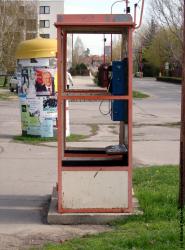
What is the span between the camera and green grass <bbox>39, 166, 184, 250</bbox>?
5.62 m

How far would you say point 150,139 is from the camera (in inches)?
634

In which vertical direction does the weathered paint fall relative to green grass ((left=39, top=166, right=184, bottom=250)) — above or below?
above

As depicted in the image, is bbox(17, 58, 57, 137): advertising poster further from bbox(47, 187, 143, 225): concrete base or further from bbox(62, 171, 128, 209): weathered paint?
bbox(47, 187, 143, 225): concrete base

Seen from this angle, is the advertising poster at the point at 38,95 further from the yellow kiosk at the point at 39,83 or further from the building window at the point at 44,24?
the building window at the point at 44,24

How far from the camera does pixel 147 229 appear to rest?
6.20m

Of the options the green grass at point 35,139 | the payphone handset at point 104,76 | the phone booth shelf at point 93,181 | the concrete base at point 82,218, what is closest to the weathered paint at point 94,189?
the phone booth shelf at point 93,181

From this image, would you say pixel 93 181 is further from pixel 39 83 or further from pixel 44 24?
pixel 44 24

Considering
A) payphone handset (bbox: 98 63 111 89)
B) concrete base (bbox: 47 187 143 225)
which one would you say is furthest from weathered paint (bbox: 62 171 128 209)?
payphone handset (bbox: 98 63 111 89)

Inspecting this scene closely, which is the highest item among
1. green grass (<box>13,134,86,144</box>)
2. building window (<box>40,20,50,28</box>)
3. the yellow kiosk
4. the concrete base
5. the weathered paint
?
building window (<box>40,20,50,28</box>)

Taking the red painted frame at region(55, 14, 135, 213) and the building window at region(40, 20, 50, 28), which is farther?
the building window at region(40, 20, 50, 28)

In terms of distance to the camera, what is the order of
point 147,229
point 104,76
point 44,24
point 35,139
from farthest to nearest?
point 44,24 → point 35,139 → point 104,76 → point 147,229

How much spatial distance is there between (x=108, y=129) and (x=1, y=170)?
9096 millimetres

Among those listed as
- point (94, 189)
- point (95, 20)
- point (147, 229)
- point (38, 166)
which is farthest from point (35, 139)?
point (147, 229)

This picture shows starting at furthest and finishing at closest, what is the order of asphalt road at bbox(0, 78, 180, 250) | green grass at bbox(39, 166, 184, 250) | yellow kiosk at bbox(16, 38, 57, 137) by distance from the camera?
yellow kiosk at bbox(16, 38, 57, 137) → asphalt road at bbox(0, 78, 180, 250) → green grass at bbox(39, 166, 184, 250)
